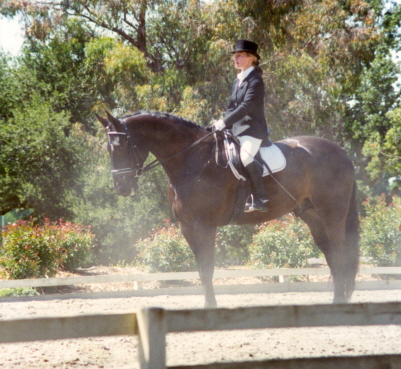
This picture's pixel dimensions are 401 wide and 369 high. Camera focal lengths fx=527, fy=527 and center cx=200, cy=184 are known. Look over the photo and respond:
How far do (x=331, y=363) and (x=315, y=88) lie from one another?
18937 mm

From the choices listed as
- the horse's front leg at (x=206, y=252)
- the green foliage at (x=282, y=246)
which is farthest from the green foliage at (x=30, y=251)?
the horse's front leg at (x=206, y=252)

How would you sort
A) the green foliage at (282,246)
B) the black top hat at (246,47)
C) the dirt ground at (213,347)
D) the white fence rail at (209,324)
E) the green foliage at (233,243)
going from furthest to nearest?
the green foliage at (233,243) < the green foliage at (282,246) < the black top hat at (246,47) < the dirt ground at (213,347) < the white fence rail at (209,324)

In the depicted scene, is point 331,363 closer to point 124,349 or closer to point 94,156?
point 124,349

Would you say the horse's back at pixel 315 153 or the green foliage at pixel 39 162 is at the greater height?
the green foliage at pixel 39 162

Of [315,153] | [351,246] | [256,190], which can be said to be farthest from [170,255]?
[256,190]

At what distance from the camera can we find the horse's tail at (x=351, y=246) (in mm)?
6906

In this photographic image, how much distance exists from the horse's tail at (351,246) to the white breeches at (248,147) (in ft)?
5.79

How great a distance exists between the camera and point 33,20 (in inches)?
866

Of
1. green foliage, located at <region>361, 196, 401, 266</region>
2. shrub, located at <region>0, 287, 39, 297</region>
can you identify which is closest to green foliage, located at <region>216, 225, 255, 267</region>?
green foliage, located at <region>361, 196, 401, 266</region>

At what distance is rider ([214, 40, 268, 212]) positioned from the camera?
6.23 metres

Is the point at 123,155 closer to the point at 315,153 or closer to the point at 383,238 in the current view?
the point at 315,153

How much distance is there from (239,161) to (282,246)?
697 centimetres

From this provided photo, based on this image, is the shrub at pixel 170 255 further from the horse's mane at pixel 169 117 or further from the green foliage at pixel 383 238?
the horse's mane at pixel 169 117

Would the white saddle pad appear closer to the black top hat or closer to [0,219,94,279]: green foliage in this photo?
the black top hat
